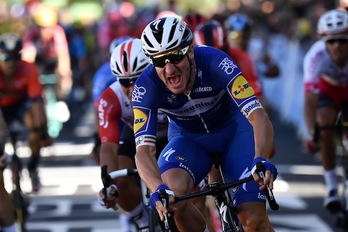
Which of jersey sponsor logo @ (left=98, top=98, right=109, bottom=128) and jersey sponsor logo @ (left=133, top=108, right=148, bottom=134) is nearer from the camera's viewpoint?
jersey sponsor logo @ (left=133, top=108, right=148, bottom=134)

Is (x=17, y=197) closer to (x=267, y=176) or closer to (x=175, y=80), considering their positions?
(x=175, y=80)

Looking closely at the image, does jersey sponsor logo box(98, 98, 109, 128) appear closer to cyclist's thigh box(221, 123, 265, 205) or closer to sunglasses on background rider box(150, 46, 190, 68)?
cyclist's thigh box(221, 123, 265, 205)

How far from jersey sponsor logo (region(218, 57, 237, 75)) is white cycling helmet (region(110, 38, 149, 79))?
1506 millimetres

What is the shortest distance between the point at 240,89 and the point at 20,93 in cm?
635

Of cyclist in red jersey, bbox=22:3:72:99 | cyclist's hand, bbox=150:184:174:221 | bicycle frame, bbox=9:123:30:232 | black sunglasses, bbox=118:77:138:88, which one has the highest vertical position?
black sunglasses, bbox=118:77:138:88

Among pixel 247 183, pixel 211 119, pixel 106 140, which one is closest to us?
pixel 247 183

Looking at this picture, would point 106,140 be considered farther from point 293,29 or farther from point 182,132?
point 293,29

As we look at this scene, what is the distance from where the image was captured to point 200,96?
7.84 metres

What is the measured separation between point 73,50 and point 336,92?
15181 millimetres

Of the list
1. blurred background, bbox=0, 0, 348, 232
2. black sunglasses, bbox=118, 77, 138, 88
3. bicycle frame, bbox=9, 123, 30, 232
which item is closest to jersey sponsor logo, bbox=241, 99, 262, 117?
black sunglasses, bbox=118, 77, 138, 88

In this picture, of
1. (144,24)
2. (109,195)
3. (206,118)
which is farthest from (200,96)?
(144,24)

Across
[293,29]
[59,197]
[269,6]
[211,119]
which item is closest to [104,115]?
[211,119]

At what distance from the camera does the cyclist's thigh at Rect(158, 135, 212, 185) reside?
25.4ft

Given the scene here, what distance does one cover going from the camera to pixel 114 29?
26.6 meters
